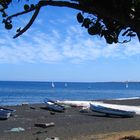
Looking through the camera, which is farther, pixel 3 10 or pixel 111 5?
pixel 3 10

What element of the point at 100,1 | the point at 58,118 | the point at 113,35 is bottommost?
the point at 58,118

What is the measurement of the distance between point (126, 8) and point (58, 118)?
2891cm

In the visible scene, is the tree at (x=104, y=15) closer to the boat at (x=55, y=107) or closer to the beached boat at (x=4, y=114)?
the beached boat at (x=4, y=114)

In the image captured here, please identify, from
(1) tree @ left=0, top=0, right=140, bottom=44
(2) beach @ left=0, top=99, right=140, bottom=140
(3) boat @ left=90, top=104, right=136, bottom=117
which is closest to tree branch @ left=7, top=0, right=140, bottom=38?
(1) tree @ left=0, top=0, right=140, bottom=44

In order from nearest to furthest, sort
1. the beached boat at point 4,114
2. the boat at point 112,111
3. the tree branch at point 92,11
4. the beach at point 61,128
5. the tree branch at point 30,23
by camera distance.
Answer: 1. the tree branch at point 92,11
2. the tree branch at point 30,23
3. the beach at point 61,128
4. the beached boat at point 4,114
5. the boat at point 112,111

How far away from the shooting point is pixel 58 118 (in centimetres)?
3884

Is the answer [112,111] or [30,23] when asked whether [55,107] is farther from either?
[30,23]

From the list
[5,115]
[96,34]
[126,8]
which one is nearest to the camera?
[126,8]

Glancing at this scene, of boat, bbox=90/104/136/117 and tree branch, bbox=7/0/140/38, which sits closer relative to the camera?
tree branch, bbox=7/0/140/38

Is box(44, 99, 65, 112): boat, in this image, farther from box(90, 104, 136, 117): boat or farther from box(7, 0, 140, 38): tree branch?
box(7, 0, 140, 38): tree branch

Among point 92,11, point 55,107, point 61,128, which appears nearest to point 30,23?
point 92,11

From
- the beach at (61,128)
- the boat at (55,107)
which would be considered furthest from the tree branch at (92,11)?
the boat at (55,107)

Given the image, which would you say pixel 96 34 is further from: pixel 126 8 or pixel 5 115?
pixel 5 115

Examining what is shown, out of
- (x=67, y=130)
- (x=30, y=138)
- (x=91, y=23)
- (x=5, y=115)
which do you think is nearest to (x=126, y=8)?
(x=91, y=23)
